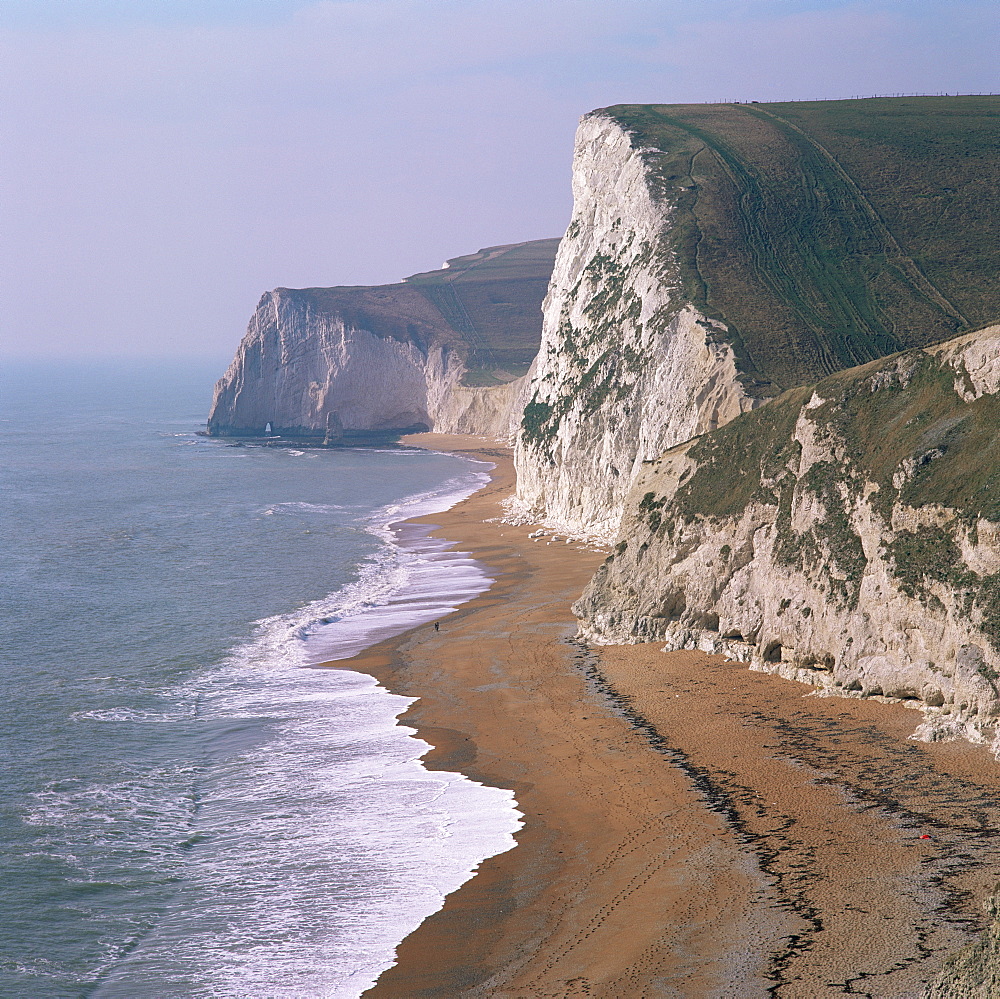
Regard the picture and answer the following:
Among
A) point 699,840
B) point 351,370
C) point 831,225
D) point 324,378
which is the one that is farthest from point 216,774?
point 324,378

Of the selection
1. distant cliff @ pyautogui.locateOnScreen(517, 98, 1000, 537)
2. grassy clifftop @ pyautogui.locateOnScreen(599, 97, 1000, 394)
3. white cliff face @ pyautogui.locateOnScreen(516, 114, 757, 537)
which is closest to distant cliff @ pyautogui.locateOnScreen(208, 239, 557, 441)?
white cliff face @ pyautogui.locateOnScreen(516, 114, 757, 537)

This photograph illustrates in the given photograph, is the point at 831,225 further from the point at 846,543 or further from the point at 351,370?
the point at 351,370

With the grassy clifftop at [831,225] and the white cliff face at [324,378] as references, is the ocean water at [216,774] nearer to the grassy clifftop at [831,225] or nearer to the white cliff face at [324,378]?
the grassy clifftop at [831,225]

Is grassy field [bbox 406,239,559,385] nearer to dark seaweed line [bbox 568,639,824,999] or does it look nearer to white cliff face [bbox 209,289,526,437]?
white cliff face [bbox 209,289,526,437]

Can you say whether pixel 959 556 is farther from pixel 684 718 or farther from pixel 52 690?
pixel 52 690

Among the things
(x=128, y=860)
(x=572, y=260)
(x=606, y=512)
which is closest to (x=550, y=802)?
(x=128, y=860)

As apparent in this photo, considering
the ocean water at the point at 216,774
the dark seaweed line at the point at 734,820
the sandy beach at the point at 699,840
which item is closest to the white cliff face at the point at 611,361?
the ocean water at the point at 216,774
